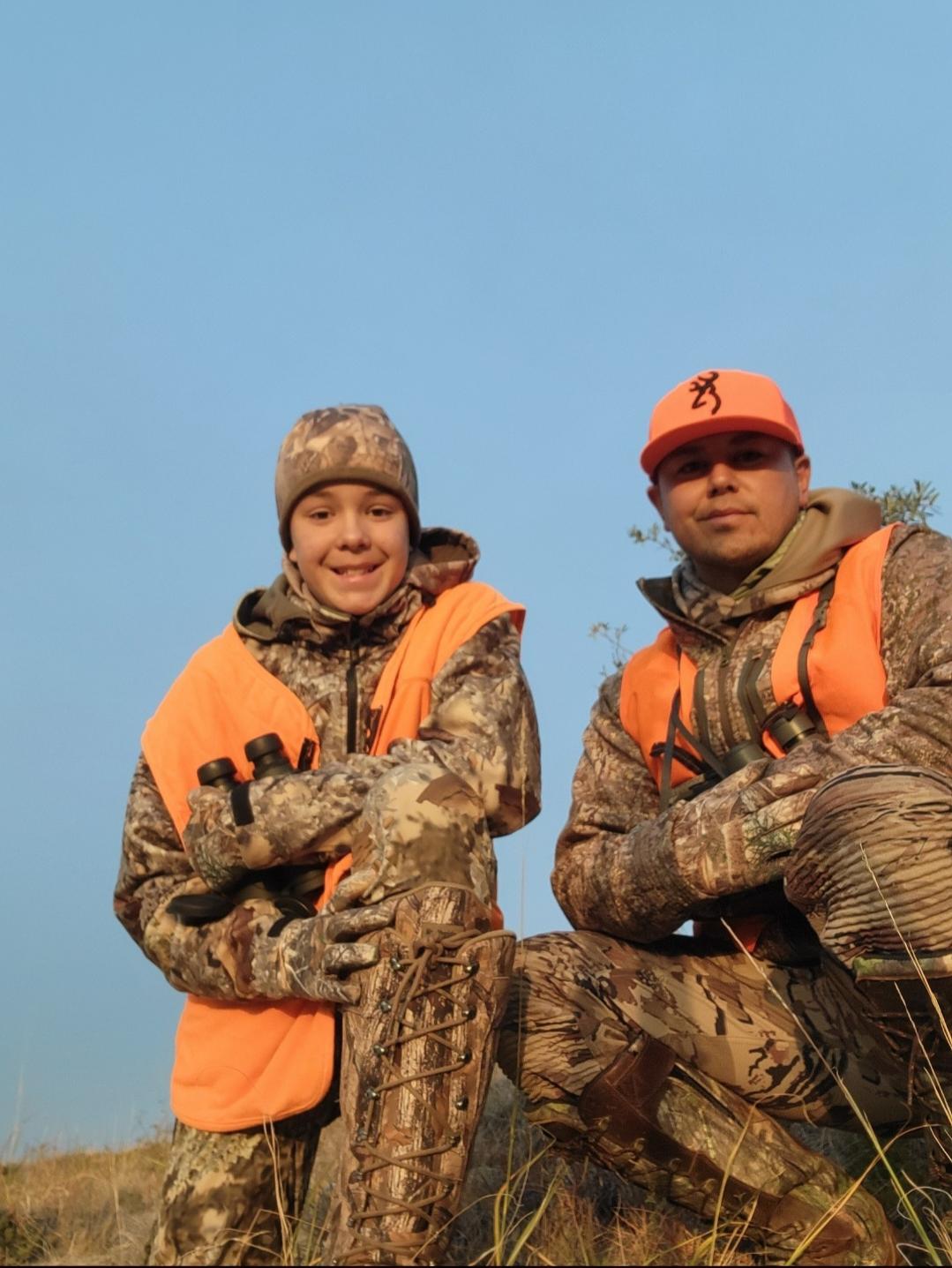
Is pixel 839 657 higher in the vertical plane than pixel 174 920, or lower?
higher

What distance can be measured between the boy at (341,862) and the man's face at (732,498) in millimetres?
800

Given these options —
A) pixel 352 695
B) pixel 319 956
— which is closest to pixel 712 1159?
pixel 319 956

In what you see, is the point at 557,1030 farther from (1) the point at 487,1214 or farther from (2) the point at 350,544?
(2) the point at 350,544

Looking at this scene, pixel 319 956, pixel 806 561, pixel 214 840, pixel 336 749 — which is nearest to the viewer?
pixel 319 956

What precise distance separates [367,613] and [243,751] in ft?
2.10

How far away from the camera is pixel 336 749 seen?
4.96 metres

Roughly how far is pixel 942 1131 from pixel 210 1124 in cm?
240

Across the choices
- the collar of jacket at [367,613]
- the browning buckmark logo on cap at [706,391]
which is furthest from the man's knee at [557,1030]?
the browning buckmark logo on cap at [706,391]

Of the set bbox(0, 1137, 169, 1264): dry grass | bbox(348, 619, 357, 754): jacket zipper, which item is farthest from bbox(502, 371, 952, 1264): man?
bbox(0, 1137, 169, 1264): dry grass

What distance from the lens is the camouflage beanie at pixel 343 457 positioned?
198 inches

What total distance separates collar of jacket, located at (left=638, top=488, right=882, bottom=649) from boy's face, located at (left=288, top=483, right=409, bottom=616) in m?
1.15

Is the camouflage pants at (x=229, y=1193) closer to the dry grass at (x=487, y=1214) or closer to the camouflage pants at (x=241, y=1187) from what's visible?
the camouflage pants at (x=241, y=1187)

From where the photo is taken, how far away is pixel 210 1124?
4.59 m

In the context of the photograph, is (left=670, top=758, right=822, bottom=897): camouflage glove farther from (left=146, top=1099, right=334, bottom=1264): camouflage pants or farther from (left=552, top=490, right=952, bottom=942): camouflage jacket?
(left=146, top=1099, right=334, bottom=1264): camouflage pants
